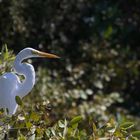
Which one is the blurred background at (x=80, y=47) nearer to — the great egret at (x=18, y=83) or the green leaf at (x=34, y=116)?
the great egret at (x=18, y=83)

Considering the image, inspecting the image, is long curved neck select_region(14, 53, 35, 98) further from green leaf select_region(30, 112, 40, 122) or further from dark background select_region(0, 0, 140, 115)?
dark background select_region(0, 0, 140, 115)

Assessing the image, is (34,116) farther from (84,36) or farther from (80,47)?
(84,36)

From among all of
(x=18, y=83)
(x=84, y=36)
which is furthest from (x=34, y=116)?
(x=84, y=36)

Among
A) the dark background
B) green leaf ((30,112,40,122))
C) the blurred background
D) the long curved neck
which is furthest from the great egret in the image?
the dark background

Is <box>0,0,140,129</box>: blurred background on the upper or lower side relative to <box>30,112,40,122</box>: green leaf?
upper

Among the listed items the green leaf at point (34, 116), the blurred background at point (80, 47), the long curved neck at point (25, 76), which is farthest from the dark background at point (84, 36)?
the green leaf at point (34, 116)

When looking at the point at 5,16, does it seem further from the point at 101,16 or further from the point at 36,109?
the point at 36,109

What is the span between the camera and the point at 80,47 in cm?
735

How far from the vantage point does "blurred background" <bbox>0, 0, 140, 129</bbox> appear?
21.4 feet

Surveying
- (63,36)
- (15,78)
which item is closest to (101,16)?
(63,36)

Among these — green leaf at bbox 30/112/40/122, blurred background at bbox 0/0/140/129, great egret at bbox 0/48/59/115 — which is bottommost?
A: green leaf at bbox 30/112/40/122

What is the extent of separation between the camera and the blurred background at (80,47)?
256 inches

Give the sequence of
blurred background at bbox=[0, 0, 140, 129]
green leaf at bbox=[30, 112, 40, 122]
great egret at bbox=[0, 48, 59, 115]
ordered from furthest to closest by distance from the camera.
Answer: blurred background at bbox=[0, 0, 140, 129]
great egret at bbox=[0, 48, 59, 115]
green leaf at bbox=[30, 112, 40, 122]

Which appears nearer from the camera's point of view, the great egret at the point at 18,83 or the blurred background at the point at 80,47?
the great egret at the point at 18,83
